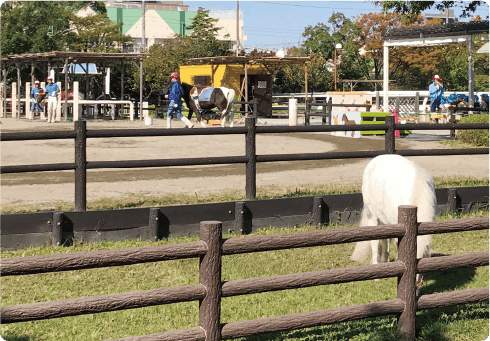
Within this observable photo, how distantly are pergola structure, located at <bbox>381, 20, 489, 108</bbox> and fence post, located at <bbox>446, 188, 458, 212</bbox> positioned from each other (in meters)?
15.5

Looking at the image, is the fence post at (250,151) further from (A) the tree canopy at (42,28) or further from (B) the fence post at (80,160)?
(A) the tree canopy at (42,28)

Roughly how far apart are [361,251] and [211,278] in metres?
3.11

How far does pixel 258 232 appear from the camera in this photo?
8367mm

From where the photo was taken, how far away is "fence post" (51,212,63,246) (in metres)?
7.50

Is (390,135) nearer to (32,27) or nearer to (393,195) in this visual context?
(393,195)

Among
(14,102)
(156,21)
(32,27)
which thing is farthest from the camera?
(156,21)

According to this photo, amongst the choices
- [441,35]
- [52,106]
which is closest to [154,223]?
[441,35]

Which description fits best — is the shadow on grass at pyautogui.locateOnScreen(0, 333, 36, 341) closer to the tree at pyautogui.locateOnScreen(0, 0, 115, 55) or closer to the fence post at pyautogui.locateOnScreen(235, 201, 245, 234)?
the fence post at pyautogui.locateOnScreen(235, 201, 245, 234)

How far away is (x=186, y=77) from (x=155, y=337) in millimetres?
36919

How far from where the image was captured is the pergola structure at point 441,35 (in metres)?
25.4

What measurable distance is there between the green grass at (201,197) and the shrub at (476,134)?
24.4 ft

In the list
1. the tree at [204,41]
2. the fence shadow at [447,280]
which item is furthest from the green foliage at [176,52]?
the fence shadow at [447,280]

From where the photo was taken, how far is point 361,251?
6949 millimetres

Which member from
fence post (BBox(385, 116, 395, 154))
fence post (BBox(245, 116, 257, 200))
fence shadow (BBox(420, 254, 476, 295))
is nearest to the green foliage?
fence post (BBox(385, 116, 395, 154))
